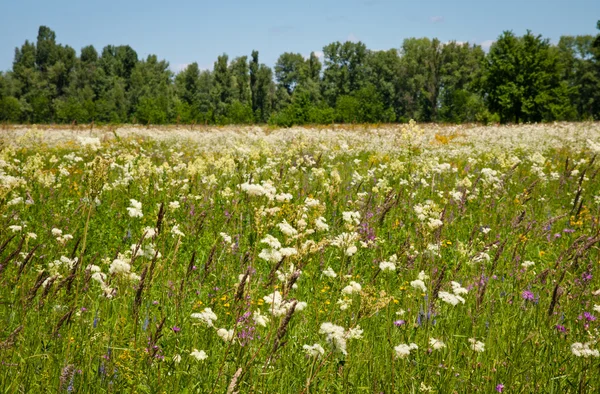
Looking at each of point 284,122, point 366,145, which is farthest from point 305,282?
point 284,122

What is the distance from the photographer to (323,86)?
9675 centimetres

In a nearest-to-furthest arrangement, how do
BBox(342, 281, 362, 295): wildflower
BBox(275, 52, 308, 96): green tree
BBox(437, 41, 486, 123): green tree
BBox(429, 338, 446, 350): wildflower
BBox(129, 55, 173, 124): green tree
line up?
BBox(429, 338, 446, 350): wildflower
BBox(342, 281, 362, 295): wildflower
BBox(129, 55, 173, 124): green tree
BBox(437, 41, 486, 123): green tree
BBox(275, 52, 308, 96): green tree

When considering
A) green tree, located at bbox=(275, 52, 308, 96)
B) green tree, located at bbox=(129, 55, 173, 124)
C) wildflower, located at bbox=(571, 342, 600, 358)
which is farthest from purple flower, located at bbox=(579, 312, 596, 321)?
green tree, located at bbox=(275, 52, 308, 96)

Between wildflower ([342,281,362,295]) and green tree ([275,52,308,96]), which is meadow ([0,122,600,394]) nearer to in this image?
→ wildflower ([342,281,362,295])

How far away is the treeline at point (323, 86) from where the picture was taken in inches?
1740

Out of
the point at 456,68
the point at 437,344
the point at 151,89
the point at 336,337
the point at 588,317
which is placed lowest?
the point at 588,317

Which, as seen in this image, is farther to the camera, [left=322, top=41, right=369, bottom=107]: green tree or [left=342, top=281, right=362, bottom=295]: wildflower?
[left=322, top=41, right=369, bottom=107]: green tree

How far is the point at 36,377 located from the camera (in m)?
2.20

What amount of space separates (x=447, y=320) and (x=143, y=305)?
2.33 m

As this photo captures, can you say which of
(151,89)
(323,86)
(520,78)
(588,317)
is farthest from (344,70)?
(588,317)

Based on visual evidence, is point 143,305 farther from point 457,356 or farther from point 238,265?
point 457,356

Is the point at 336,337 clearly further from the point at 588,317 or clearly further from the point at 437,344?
the point at 588,317

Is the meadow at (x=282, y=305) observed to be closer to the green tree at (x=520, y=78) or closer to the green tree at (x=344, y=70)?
the green tree at (x=520, y=78)

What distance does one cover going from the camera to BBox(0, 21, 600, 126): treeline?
44.2 meters
